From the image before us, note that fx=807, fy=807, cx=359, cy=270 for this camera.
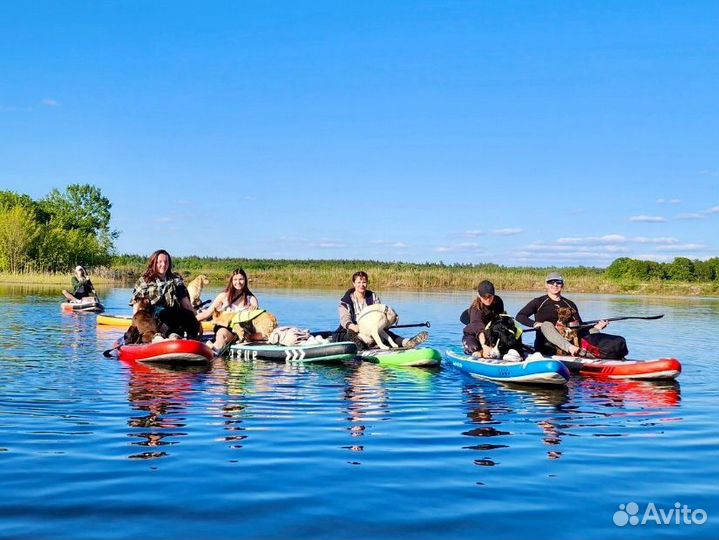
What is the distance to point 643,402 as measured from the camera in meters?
9.78

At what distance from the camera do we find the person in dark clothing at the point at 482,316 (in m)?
12.0

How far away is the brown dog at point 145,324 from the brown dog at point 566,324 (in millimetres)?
6135

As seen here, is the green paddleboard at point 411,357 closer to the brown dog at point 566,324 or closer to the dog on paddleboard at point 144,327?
the brown dog at point 566,324

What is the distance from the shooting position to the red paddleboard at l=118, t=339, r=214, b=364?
11.7 meters

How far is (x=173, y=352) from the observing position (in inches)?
461

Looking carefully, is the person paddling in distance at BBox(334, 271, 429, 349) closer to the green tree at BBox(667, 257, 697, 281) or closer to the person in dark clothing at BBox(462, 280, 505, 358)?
the person in dark clothing at BBox(462, 280, 505, 358)

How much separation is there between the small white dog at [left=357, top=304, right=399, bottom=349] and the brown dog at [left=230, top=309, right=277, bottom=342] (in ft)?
5.27

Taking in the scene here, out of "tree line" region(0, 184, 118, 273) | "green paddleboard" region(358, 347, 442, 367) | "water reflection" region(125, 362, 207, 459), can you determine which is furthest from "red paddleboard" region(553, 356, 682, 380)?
"tree line" region(0, 184, 118, 273)

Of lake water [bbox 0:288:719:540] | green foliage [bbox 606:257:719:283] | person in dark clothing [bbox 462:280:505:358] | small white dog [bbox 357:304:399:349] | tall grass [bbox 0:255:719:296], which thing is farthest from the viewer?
green foliage [bbox 606:257:719:283]

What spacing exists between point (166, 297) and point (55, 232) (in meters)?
52.0

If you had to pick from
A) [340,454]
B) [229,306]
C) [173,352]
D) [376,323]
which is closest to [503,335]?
[376,323]

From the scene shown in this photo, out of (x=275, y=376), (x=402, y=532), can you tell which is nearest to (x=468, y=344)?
(x=275, y=376)

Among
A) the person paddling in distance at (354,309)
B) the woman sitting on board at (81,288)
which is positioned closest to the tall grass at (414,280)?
the woman sitting on board at (81,288)

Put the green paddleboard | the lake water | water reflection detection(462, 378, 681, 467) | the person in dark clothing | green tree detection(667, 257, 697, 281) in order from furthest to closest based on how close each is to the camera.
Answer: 1. green tree detection(667, 257, 697, 281)
2. the green paddleboard
3. the person in dark clothing
4. water reflection detection(462, 378, 681, 467)
5. the lake water
